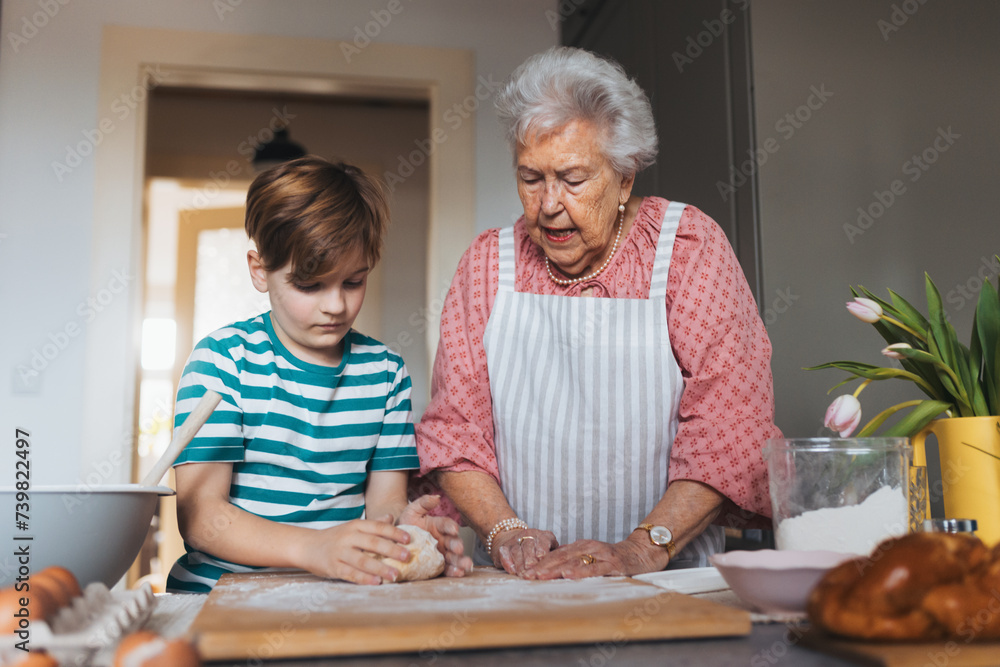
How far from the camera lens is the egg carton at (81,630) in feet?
1.64

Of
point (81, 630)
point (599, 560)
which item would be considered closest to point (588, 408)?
point (599, 560)

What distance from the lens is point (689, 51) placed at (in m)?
2.10

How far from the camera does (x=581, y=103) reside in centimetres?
114

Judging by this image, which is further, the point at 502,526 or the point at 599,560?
the point at 502,526

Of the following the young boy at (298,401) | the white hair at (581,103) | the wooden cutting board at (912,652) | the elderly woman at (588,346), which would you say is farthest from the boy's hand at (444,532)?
the white hair at (581,103)

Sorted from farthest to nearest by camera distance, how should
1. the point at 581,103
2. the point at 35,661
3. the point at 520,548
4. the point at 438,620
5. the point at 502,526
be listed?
the point at 581,103 → the point at 502,526 → the point at 520,548 → the point at 438,620 → the point at 35,661

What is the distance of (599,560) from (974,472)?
42 cm

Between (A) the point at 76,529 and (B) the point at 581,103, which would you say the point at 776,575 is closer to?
(A) the point at 76,529

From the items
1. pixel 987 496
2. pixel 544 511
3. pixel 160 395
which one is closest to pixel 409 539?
pixel 544 511

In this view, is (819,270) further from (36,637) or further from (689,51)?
(36,637)

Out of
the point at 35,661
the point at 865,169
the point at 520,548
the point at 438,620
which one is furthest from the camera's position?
the point at 865,169

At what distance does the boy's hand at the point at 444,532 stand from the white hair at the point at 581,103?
526 millimetres

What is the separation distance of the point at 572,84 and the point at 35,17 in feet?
7.48

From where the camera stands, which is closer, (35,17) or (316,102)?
(35,17)
